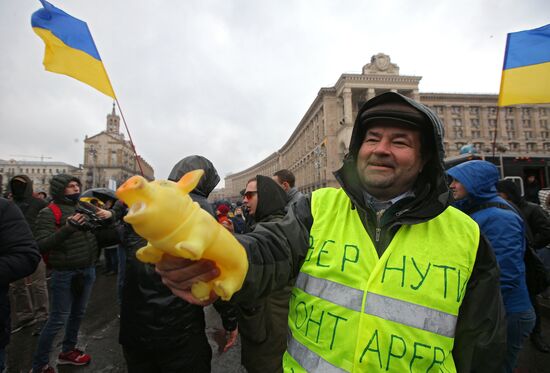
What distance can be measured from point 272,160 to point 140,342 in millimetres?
92135

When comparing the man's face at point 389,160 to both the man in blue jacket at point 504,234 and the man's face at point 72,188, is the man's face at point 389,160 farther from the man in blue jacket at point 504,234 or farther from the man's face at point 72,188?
the man's face at point 72,188

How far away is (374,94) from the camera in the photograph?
39438 millimetres

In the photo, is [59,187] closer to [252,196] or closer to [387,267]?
[252,196]

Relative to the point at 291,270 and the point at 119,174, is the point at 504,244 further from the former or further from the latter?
the point at 119,174

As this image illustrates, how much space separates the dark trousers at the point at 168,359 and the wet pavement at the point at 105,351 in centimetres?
168

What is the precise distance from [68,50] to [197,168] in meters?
2.76

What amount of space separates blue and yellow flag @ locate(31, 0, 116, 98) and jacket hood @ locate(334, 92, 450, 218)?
3.14 m

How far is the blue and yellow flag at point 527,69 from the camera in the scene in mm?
4023

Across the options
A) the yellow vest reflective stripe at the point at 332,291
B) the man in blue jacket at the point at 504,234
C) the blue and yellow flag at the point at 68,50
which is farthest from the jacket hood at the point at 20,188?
the man in blue jacket at the point at 504,234

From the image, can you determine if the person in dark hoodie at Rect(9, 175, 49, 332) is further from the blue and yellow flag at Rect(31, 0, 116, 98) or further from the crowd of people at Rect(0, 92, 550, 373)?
the crowd of people at Rect(0, 92, 550, 373)

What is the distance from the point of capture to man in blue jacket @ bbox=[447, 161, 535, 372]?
2.15 metres

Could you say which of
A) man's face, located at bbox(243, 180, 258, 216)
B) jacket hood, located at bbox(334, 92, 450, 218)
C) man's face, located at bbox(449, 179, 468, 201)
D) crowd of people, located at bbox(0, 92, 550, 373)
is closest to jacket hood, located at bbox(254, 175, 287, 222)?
man's face, located at bbox(243, 180, 258, 216)

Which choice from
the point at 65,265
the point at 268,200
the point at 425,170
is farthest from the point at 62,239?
the point at 425,170

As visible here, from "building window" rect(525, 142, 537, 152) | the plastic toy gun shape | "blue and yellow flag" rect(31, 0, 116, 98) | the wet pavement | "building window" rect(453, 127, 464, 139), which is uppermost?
"building window" rect(453, 127, 464, 139)
